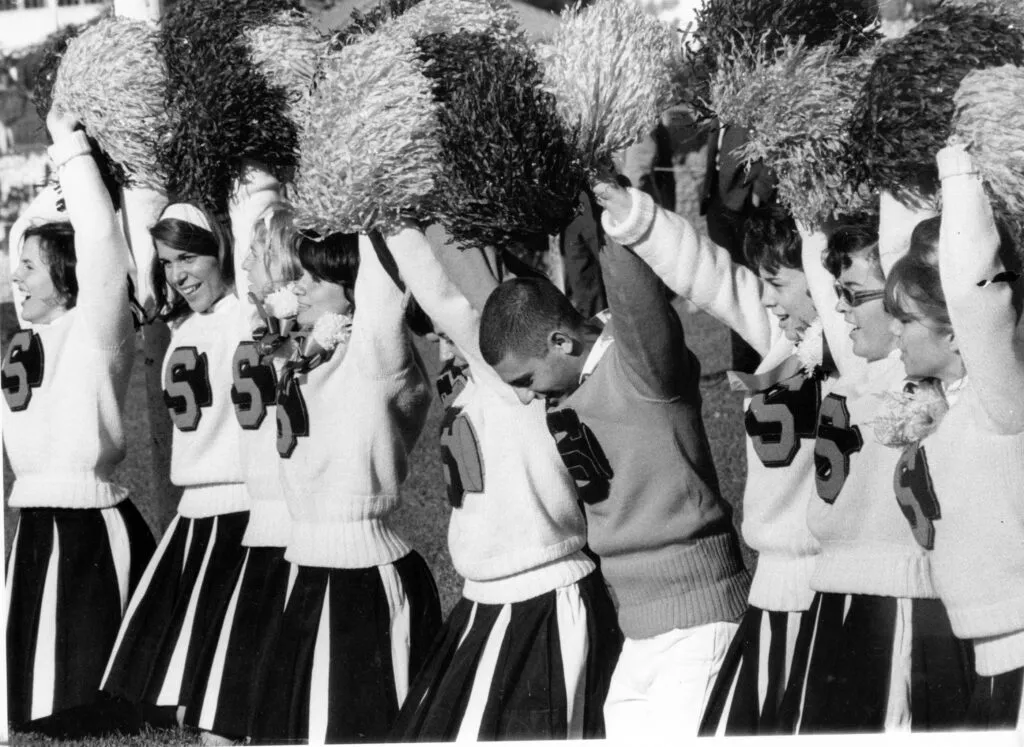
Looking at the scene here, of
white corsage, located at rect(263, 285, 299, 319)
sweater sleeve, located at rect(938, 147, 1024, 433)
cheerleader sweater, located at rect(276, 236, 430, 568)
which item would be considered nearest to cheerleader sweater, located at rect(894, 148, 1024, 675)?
sweater sleeve, located at rect(938, 147, 1024, 433)

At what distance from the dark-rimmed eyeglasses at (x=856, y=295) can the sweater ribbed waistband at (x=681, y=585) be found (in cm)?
56

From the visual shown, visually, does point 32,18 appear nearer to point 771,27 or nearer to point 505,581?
point 505,581

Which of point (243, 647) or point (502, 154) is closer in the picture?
point (502, 154)

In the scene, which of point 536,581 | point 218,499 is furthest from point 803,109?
point 218,499

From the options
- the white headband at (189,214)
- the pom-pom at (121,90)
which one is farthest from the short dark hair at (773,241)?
the white headband at (189,214)

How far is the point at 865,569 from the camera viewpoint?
10.2 ft

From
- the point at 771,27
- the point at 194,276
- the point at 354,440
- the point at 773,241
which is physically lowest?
the point at 354,440

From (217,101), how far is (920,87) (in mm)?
1759

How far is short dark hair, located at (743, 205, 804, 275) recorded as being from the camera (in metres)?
3.32

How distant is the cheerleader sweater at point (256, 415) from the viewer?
13.7ft

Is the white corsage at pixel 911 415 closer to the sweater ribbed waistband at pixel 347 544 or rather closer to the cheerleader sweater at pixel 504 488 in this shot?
the cheerleader sweater at pixel 504 488

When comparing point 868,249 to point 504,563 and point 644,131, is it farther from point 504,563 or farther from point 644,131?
point 504,563

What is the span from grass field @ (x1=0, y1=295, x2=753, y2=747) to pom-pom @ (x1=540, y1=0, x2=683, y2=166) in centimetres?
221

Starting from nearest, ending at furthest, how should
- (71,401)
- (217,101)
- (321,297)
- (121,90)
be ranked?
(217,101), (121,90), (321,297), (71,401)
